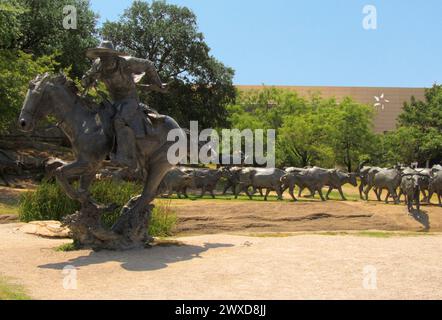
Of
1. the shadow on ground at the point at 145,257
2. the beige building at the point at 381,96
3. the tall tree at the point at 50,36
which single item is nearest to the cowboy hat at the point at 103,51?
the shadow on ground at the point at 145,257

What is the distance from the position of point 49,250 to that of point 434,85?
172ft

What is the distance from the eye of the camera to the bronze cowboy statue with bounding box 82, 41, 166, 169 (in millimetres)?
9797

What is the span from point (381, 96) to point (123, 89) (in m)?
61.5

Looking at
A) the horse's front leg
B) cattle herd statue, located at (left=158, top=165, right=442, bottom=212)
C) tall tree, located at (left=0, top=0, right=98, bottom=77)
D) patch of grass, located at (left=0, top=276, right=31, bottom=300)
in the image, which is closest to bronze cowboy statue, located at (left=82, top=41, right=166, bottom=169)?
the horse's front leg

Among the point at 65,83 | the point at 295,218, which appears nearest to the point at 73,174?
the point at 65,83

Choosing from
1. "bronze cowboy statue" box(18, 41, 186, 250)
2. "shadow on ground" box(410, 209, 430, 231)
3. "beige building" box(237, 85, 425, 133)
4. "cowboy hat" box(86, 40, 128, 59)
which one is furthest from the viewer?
"beige building" box(237, 85, 425, 133)

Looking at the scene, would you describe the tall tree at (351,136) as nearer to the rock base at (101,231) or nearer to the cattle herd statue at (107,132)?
the cattle herd statue at (107,132)

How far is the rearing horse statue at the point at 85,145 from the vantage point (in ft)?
31.6

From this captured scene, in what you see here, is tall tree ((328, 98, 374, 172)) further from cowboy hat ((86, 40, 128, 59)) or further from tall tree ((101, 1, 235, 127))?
cowboy hat ((86, 40, 128, 59))

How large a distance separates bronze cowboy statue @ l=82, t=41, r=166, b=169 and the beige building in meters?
57.7

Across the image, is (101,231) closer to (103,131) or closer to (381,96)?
(103,131)

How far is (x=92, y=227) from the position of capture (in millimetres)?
9719

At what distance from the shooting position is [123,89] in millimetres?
10328

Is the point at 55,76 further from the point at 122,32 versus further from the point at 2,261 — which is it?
the point at 122,32
